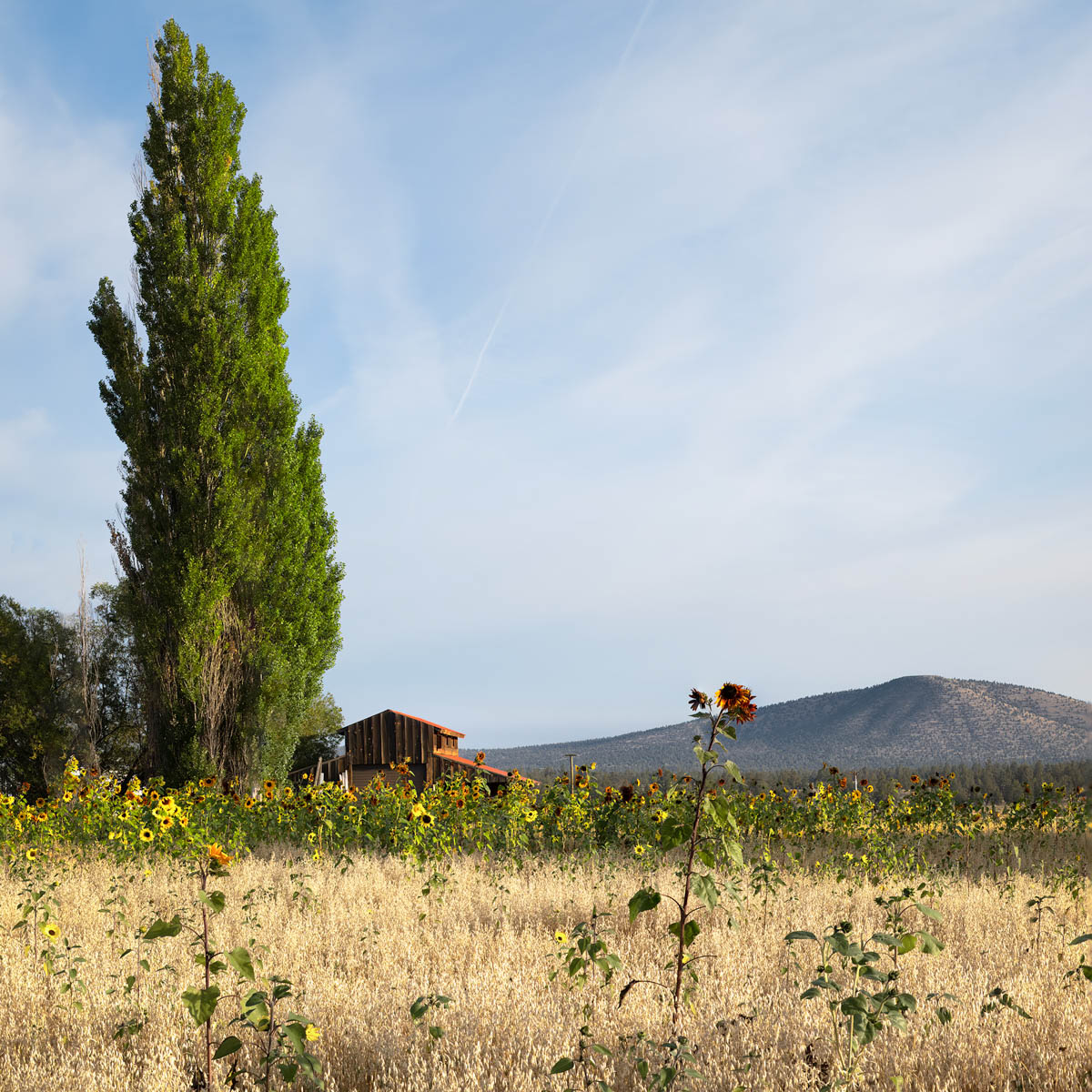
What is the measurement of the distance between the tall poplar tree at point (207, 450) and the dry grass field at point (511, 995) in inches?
321

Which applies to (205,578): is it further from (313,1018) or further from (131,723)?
(131,723)

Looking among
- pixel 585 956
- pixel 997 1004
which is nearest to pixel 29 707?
pixel 585 956

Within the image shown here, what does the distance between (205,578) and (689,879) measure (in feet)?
42.1

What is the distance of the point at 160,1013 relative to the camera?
392 cm

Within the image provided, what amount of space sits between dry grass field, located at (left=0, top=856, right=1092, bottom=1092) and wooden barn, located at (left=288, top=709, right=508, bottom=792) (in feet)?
71.2

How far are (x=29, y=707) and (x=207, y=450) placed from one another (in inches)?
618

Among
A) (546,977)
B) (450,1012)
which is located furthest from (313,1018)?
(546,977)

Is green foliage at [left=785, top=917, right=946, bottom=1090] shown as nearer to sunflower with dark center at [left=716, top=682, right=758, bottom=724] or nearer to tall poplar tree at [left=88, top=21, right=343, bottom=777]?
sunflower with dark center at [left=716, top=682, right=758, bottom=724]

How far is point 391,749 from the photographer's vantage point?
2870 cm

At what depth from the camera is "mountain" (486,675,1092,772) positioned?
226ft

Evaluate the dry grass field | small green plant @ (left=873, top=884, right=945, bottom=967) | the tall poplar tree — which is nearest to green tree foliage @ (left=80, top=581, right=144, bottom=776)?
the tall poplar tree

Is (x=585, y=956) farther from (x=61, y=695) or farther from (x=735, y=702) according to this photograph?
(x=61, y=695)

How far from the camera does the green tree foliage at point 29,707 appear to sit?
83.1 ft

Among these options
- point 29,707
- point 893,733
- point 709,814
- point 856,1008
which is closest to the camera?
point 856,1008
